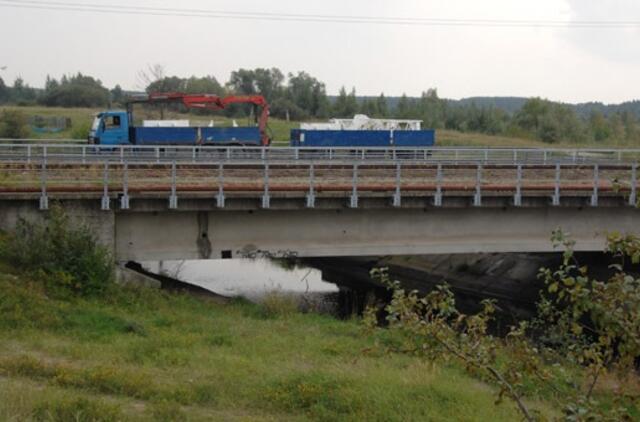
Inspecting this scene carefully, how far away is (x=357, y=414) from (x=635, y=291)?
24.3ft

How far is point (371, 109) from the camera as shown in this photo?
118m

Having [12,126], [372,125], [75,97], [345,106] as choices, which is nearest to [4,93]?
[75,97]

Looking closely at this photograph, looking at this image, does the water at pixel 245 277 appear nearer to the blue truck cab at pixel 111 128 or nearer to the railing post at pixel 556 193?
the blue truck cab at pixel 111 128

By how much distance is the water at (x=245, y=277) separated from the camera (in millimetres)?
31031

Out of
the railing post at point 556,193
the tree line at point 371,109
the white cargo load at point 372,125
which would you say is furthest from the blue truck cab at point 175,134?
the tree line at point 371,109

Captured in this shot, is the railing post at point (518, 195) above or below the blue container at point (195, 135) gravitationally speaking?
below

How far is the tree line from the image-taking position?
96562 mm

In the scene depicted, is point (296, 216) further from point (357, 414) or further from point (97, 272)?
point (357, 414)

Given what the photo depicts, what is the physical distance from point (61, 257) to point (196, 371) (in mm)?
7875

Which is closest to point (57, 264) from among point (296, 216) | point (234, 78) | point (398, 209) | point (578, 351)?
point (296, 216)

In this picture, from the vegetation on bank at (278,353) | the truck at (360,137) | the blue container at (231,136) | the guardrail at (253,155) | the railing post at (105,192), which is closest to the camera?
the vegetation on bank at (278,353)

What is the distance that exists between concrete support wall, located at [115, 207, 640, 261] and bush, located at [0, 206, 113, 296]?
2183 millimetres

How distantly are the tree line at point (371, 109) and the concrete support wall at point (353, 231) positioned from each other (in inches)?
2637

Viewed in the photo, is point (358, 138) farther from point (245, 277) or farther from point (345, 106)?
point (345, 106)
